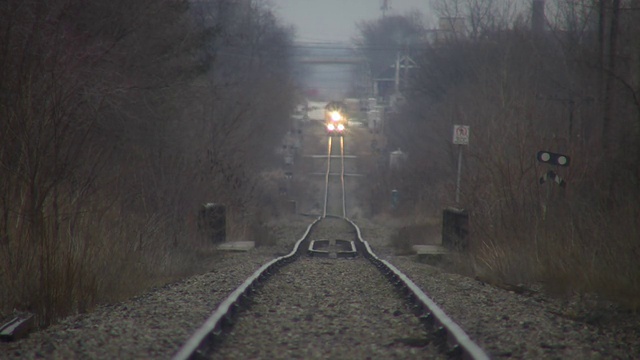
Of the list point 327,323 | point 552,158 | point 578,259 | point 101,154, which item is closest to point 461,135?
point 552,158

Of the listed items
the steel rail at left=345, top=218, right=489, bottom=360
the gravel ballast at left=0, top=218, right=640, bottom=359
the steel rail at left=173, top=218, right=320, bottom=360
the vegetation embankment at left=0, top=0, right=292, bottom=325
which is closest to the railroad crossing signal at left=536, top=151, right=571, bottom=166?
the gravel ballast at left=0, top=218, right=640, bottom=359

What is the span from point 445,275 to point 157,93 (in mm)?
11820

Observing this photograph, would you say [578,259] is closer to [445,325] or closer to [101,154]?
[445,325]

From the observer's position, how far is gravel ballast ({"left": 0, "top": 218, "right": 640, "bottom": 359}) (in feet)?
22.5

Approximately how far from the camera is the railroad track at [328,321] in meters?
6.80

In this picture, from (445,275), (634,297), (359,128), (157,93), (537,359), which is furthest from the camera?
(359,128)

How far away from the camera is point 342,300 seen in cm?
1000

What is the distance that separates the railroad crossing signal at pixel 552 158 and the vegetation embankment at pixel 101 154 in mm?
7663

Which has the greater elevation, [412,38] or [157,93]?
[412,38]

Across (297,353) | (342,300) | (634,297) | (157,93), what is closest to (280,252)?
(157,93)

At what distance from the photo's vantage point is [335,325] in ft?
26.9

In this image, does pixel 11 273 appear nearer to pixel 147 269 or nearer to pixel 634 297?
pixel 147 269

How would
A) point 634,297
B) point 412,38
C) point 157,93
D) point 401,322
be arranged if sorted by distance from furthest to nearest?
1. point 412,38
2. point 157,93
3. point 634,297
4. point 401,322

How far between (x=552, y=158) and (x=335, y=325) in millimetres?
10803
